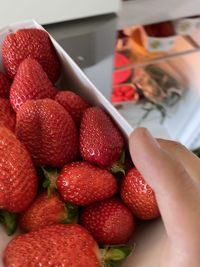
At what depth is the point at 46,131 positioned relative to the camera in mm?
499

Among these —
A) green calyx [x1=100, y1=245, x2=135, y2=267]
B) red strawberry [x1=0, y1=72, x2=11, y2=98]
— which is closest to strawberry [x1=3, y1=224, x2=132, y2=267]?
green calyx [x1=100, y1=245, x2=135, y2=267]

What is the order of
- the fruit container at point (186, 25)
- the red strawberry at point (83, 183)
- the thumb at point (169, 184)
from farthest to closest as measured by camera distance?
1. the fruit container at point (186, 25)
2. the red strawberry at point (83, 183)
3. the thumb at point (169, 184)

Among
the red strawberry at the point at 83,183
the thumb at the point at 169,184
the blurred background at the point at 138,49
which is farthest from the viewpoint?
the blurred background at the point at 138,49

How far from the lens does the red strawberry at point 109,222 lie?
0.48 meters

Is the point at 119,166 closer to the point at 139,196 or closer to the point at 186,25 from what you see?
the point at 139,196

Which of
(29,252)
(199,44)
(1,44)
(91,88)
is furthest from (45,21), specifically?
(199,44)

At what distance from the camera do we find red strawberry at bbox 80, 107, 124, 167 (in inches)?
19.4

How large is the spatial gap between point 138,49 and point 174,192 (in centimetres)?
100

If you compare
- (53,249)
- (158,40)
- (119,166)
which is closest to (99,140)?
(119,166)

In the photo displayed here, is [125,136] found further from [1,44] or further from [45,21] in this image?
[45,21]

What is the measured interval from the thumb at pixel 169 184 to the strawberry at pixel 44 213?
0.14 metres

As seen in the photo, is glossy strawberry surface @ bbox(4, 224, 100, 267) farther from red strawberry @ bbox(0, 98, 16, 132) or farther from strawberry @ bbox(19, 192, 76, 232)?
red strawberry @ bbox(0, 98, 16, 132)

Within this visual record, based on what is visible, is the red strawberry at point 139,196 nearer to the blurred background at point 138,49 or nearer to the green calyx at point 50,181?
the green calyx at point 50,181

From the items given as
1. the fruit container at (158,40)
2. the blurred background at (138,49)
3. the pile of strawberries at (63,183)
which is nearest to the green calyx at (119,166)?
the pile of strawberries at (63,183)
